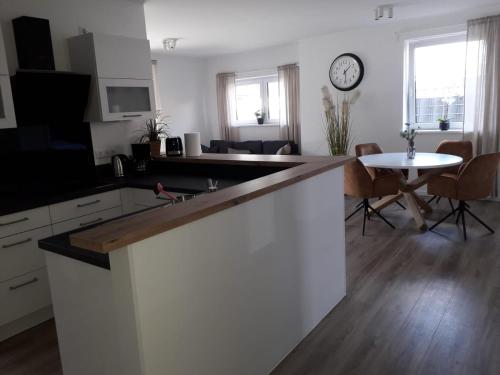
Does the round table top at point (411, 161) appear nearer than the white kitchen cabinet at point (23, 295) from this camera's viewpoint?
No

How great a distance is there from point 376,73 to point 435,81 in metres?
0.79

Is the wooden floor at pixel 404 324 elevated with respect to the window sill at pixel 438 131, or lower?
lower

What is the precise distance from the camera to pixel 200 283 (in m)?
1.58

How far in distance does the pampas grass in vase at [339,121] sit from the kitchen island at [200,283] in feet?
A: 11.4

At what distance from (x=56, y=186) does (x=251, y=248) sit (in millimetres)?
1938

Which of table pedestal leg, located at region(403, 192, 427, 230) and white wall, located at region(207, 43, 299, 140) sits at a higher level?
white wall, located at region(207, 43, 299, 140)

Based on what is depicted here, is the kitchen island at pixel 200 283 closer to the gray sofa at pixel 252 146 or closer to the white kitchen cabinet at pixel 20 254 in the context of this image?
the white kitchen cabinet at pixel 20 254

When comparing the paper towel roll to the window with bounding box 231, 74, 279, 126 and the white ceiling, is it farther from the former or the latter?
the window with bounding box 231, 74, 279, 126

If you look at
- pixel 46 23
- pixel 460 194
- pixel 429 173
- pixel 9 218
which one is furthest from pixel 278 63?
pixel 9 218

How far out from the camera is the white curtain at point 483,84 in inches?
184

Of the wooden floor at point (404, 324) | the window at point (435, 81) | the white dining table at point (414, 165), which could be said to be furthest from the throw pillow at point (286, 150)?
the wooden floor at point (404, 324)

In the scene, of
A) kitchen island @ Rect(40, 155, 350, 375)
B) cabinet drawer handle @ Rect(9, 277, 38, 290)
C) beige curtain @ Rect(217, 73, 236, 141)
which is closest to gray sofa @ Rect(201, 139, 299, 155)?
beige curtain @ Rect(217, 73, 236, 141)

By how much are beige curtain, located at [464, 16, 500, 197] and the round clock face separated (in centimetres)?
140

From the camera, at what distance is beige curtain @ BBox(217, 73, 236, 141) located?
7.52 m
